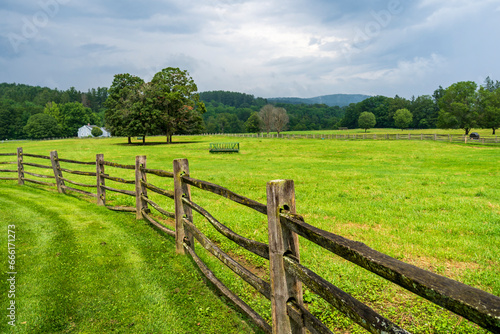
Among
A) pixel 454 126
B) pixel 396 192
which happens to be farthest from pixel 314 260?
pixel 454 126

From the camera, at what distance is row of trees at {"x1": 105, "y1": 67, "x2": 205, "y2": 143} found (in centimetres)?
5584

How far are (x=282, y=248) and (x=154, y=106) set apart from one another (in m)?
59.1

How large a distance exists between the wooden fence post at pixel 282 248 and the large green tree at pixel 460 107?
71.1 meters

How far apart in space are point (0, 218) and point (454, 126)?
73.1 meters

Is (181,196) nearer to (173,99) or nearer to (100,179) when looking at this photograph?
(100,179)

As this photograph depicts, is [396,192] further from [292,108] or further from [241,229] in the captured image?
[292,108]

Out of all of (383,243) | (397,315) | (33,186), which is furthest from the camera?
(33,186)

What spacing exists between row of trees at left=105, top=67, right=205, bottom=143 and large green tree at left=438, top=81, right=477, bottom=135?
5119 centimetres

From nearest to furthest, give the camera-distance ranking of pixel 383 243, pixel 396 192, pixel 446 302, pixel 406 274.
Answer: pixel 446 302 < pixel 406 274 < pixel 383 243 < pixel 396 192

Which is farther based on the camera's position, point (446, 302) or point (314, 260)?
point (314, 260)

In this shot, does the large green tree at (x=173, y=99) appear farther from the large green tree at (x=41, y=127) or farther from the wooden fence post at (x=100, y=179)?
the large green tree at (x=41, y=127)

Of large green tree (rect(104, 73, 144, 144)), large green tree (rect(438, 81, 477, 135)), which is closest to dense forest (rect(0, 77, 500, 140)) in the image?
large green tree (rect(438, 81, 477, 135))

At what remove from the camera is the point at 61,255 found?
5969 millimetres

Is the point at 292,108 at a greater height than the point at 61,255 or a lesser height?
greater
